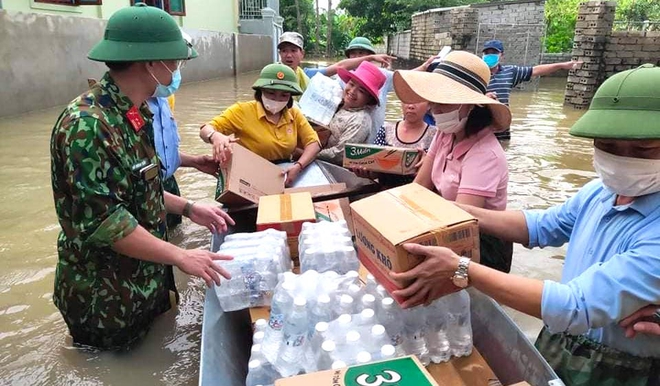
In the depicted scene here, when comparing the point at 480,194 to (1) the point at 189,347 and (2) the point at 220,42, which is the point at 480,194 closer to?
(1) the point at 189,347

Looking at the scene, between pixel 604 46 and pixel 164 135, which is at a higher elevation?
pixel 604 46

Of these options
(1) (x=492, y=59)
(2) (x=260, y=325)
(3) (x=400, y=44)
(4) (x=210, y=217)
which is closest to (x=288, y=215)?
(4) (x=210, y=217)

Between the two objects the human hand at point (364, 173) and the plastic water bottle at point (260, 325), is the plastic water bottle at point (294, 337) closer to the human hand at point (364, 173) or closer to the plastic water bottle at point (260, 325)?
the plastic water bottle at point (260, 325)

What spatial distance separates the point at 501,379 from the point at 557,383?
403mm

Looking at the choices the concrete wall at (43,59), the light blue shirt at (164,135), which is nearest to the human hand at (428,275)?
the light blue shirt at (164,135)

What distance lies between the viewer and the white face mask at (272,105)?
374 centimetres

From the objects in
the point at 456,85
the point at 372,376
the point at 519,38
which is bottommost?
the point at 372,376

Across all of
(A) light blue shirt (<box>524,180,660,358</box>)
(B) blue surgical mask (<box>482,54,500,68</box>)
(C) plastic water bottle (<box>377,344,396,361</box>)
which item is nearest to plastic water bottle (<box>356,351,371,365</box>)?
(C) plastic water bottle (<box>377,344,396,361</box>)

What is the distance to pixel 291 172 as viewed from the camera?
377 cm

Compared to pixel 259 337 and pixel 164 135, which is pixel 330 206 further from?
pixel 259 337

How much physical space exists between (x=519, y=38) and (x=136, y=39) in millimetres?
15665

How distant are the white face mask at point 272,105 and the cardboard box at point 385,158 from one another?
776 mm

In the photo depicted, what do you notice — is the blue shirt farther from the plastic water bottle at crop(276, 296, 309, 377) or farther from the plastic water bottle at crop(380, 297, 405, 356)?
the plastic water bottle at crop(276, 296, 309, 377)

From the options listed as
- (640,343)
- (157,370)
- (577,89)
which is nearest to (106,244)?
(157,370)
